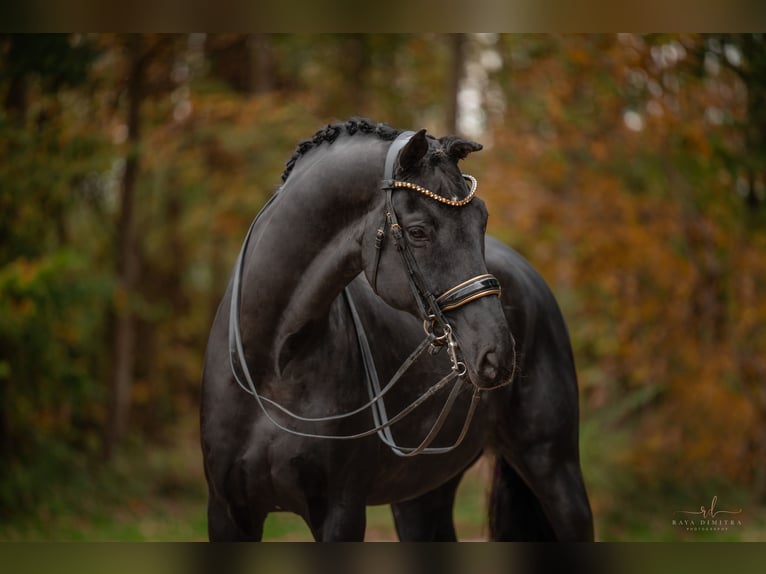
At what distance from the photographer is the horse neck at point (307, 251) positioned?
2604mm

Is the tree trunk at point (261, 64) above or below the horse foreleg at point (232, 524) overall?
above

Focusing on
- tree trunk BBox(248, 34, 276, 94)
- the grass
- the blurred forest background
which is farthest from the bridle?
tree trunk BBox(248, 34, 276, 94)

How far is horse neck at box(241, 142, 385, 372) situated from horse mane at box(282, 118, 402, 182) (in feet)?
0.22

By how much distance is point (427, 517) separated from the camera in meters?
3.72

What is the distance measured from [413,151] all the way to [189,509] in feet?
22.4

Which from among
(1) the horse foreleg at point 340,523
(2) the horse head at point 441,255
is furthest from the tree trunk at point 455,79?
(1) the horse foreleg at point 340,523

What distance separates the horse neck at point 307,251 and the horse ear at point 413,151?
0.39ft

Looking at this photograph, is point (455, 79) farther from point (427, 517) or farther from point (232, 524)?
point (232, 524)

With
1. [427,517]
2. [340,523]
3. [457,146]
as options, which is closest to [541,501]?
[427,517]

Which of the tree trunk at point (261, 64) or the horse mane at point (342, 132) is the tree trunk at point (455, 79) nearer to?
the tree trunk at point (261, 64)

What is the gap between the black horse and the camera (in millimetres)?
2451

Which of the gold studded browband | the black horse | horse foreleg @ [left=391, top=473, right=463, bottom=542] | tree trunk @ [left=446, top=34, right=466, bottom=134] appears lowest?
horse foreleg @ [left=391, top=473, right=463, bottom=542]

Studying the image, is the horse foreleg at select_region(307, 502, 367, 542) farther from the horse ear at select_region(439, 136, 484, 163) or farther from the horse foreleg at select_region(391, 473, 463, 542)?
the horse ear at select_region(439, 136, 484, 163)
